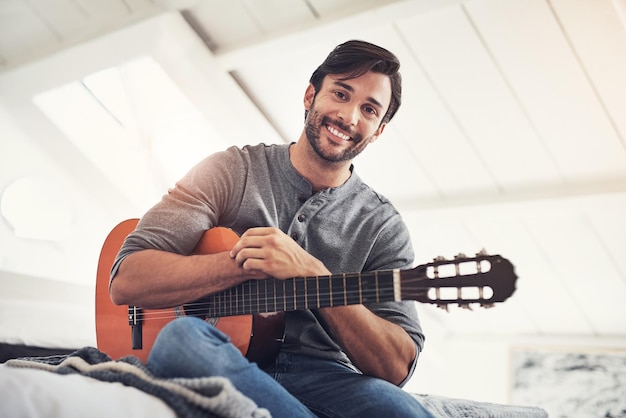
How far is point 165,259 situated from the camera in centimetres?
120

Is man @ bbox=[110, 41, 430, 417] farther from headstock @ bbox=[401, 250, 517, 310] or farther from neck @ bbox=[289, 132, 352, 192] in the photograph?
headstock @ bbox=[401, 250, 517, 310]

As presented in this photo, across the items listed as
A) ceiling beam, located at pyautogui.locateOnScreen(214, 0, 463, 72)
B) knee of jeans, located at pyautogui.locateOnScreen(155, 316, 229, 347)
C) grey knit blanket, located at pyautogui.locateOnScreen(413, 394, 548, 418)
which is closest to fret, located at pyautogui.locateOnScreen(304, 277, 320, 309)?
knee of jeans, located at pyautogui.locateOnScreen(155, 316, 229, 347)

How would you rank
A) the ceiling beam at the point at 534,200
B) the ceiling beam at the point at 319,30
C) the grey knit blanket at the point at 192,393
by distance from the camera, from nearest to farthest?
the grey knit blanket at the point at 192,393 < the ceiling beam at the point at 319,30 < the ceiling beam at the point at 534,200

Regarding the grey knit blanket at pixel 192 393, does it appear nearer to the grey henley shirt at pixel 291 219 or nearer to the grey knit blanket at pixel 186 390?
the grey knit blanket at pixel 186 390

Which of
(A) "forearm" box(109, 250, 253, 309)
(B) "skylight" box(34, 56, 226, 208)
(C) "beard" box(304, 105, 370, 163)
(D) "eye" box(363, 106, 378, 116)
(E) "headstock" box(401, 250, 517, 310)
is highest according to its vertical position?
(B) "skylight" box(34, 56, 226, 208)

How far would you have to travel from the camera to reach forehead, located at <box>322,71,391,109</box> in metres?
1.38

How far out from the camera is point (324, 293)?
3.51 ft

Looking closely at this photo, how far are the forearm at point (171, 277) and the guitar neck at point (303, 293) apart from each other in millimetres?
28

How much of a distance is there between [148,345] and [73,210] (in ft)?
3.88

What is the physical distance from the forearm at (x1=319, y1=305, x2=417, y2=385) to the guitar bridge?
1.29 feet

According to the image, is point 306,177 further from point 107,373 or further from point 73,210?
point 73,210

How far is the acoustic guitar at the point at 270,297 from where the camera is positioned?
100 centimetres

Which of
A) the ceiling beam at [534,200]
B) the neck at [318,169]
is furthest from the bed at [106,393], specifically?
the ceiling beam at [534,200]

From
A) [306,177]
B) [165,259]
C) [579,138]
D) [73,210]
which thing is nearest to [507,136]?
[579,138]
